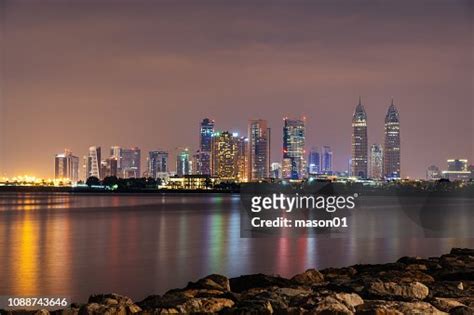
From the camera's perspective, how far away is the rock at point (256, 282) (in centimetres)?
1070

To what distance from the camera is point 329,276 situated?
12102 mm

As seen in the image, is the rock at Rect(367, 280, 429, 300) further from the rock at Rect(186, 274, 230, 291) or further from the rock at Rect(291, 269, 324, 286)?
the rock at Rect(291, 269, 324, 286)

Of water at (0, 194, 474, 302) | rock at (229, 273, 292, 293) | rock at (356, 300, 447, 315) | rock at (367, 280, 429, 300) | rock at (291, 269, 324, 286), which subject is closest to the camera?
rock at (356, 300, 447, 315)

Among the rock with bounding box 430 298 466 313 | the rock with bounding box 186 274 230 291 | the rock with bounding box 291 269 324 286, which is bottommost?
the rock with bounding box 291 269 324 286

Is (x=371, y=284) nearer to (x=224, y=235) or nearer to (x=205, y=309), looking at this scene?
(x=205, y=309)

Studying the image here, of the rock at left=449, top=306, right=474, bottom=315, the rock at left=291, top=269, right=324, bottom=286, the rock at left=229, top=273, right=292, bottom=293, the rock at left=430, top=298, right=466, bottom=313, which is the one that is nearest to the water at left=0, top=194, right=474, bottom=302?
the rock at left=229, top=273, right=292, bottom=293

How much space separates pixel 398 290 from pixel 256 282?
9.20 feet

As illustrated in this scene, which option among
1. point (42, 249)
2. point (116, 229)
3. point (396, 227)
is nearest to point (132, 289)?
point (42, 249)

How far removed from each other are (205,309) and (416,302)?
2.16 metres

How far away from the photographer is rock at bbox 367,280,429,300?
28.3 feet

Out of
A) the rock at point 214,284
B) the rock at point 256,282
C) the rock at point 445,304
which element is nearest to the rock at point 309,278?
the rock at point 256,282

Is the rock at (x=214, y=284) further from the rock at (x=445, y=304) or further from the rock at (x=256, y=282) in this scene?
the rock at (x=445, y=304)

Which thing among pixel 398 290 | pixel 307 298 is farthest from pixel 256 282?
pixel 307 298

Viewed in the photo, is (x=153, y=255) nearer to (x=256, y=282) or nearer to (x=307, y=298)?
(x=256, y=282)
